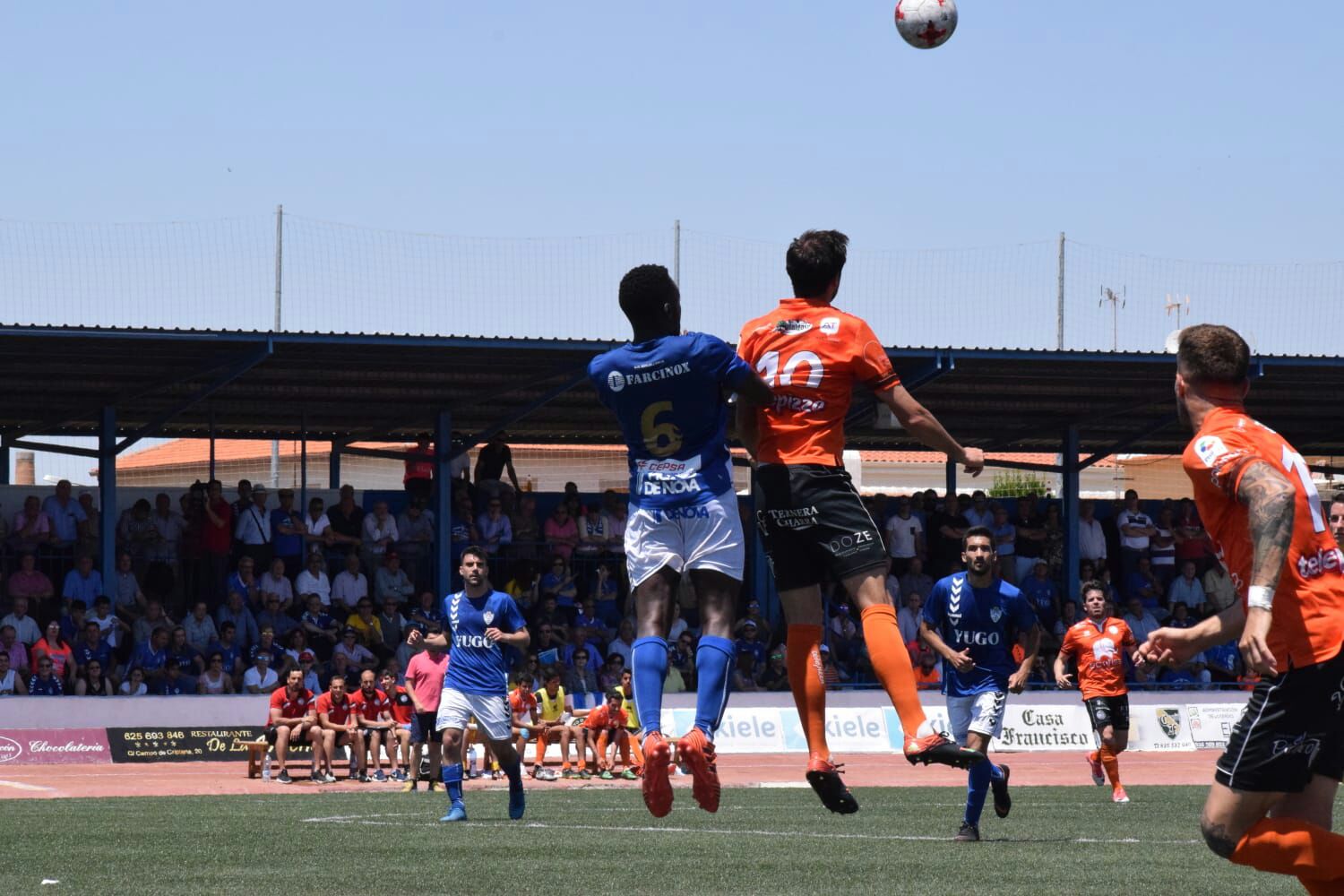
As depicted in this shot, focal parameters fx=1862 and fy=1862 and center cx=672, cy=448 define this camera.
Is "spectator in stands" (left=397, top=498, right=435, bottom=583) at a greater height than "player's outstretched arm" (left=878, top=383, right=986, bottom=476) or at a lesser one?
lesser

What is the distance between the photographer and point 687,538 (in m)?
7.37

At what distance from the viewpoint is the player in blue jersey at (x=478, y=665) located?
52.2 feet

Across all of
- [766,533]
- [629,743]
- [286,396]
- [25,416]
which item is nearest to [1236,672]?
[629,743]

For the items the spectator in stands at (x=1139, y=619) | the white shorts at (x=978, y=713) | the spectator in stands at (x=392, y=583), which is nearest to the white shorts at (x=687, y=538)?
the white shorts at (x=978, y=713)

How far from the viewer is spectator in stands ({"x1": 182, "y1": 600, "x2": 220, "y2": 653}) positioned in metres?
24.4

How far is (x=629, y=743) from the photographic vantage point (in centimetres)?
2366

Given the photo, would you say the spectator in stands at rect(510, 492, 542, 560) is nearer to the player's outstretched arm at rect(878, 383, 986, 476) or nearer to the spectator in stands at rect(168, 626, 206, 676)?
the spectator in stands at rect(168, 626, 206, 676)

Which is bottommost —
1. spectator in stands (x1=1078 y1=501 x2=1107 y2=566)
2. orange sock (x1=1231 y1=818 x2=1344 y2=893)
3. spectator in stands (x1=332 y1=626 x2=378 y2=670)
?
spectator in stands (x1=332 y1=626 x2=378 y2=670)

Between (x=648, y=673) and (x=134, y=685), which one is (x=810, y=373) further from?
(x=134, y=685)

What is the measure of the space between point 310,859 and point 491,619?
189 inches

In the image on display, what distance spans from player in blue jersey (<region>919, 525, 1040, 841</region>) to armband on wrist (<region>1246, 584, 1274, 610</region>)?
26.5 feet

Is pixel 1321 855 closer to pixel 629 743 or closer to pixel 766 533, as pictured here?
pixel 766 533

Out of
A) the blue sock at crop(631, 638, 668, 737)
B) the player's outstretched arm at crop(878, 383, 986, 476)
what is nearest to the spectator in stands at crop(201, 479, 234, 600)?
the blue sock at crop(631, 638, 668, 737)

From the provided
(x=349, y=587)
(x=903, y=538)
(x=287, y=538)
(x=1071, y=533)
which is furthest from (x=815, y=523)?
(x=1071, y=533)
